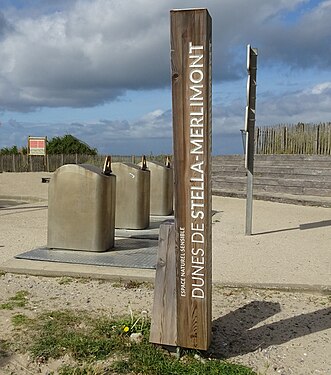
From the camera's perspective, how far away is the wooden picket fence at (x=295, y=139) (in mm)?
16609

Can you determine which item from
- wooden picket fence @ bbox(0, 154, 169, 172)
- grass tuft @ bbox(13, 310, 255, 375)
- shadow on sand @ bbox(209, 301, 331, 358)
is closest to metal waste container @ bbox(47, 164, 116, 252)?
grass tuft @ bbox(13, 310, 255, 375)

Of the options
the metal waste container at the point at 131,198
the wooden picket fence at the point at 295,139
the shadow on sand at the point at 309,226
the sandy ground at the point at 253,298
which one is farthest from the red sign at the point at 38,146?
the shadow on sand at the point at 309,226

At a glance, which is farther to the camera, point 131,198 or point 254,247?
point 131,198

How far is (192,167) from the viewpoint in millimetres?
3311

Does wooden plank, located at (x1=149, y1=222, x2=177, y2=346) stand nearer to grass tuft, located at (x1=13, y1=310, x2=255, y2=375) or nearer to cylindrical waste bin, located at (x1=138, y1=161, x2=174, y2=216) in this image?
grass tuft, located at (x1=13, y1=310, x2=255, y2=375)

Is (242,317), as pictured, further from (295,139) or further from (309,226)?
(295,139)

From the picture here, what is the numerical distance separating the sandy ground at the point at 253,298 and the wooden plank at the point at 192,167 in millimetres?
469

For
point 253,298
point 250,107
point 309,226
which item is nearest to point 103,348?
point 253,298

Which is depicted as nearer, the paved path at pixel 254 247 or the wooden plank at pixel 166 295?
the wooden plank at pixel 166 295

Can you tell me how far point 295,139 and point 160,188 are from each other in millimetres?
8479

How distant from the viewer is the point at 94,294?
4984 mm

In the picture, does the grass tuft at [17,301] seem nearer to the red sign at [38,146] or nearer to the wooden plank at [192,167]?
the wooden plank at [192,167]

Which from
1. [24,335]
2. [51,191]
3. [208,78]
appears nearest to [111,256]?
[51,191]

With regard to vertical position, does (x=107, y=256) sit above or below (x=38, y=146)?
below
